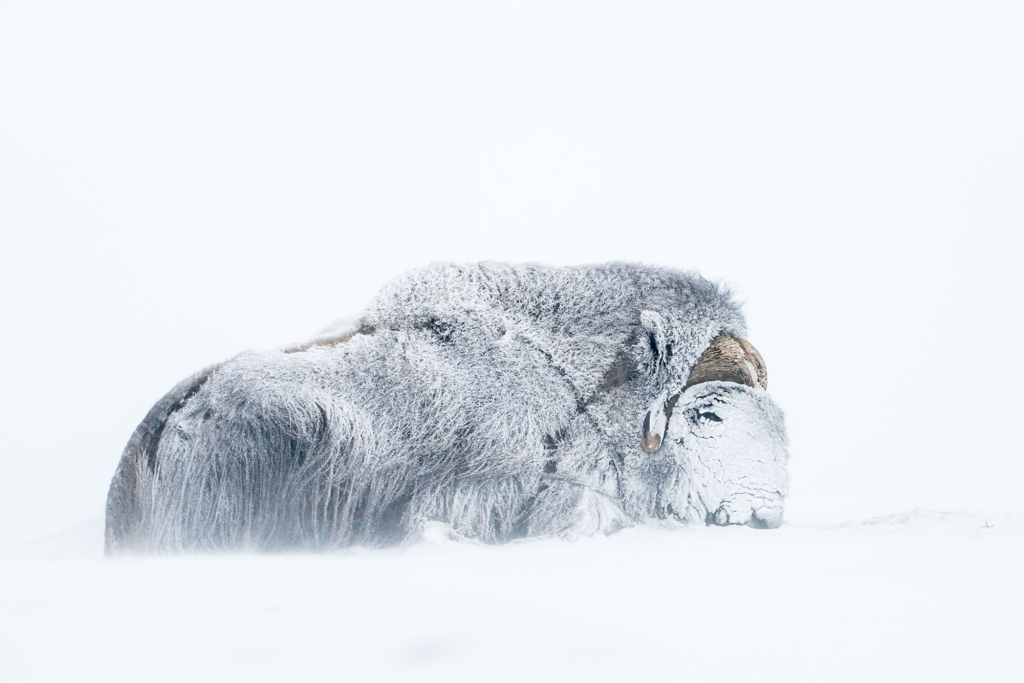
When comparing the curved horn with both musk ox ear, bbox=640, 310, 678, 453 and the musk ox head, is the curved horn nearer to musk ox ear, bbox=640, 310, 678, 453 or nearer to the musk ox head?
the musk ox head

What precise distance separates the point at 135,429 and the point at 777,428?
97.9 inches

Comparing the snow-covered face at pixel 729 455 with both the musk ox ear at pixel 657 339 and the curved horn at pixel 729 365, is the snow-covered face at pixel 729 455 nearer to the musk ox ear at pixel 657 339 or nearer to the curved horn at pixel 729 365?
the curved horn at pixel 729 365

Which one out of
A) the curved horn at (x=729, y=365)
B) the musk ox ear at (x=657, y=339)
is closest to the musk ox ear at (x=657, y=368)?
the musk ox ear at (x=657, y=339)

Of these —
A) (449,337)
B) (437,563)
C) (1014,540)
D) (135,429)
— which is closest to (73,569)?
(135,429)

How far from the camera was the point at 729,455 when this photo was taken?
2.96 metres

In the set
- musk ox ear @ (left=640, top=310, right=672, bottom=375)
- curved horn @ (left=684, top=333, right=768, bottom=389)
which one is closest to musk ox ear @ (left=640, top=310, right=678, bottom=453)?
musk ox ear @ (left=640, top=310, right=672, bottom=375)

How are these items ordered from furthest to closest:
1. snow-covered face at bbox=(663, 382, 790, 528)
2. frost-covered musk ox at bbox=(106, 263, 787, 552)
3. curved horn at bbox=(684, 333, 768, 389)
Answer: curved horn at bbox=(684, 333, 768, 389) → snow-covered face at bbox=(663, 382, 790, 528) → frost-covered musk ox at bbox=(106, 263, 787, 552)

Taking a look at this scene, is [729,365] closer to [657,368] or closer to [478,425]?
[657,368]

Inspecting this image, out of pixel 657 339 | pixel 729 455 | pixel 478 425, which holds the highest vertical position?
pixel 657 339

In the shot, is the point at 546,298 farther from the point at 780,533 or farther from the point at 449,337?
the point at 780,533

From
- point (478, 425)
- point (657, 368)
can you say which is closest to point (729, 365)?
point (657, 368)

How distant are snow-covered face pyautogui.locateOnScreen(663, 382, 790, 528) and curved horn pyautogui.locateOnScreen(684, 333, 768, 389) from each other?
41 mm

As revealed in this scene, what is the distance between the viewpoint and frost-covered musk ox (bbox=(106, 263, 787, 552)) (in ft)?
8.96

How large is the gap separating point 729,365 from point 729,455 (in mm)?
362
